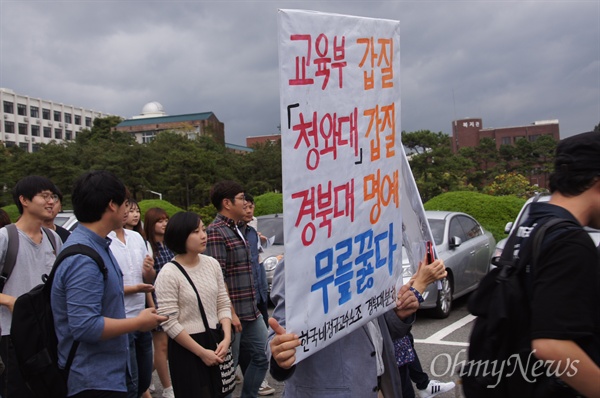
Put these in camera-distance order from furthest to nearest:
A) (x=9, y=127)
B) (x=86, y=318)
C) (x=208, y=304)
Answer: (x=9, y=127)
(x=208, y=304)
(x=86, y=318)

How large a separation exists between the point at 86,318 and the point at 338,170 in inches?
52.1

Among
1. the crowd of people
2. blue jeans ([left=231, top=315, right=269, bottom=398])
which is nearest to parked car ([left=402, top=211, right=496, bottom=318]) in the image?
the crowd of people

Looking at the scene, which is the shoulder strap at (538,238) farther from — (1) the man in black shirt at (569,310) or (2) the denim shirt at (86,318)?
(2) the denim shirt at (86,318)

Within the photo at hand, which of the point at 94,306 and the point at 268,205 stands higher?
the point at 94,306

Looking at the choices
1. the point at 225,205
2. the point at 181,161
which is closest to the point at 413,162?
the point at 181,161

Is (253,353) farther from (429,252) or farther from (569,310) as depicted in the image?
(569,310)

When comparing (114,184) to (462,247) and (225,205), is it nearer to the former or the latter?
(225,205)

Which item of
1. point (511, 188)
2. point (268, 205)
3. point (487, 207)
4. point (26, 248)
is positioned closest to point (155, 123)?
point (511, 188)

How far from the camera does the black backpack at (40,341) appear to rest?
8.25 feet

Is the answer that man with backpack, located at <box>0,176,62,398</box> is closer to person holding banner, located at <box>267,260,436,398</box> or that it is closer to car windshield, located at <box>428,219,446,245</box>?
person holding banner, located at <box>267,260,436,398</box>

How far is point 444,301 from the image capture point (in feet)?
26.3

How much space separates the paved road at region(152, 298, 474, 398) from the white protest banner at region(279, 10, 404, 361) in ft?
9.16

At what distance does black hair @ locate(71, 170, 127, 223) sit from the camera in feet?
8.78

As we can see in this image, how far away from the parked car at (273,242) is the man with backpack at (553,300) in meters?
7.53
